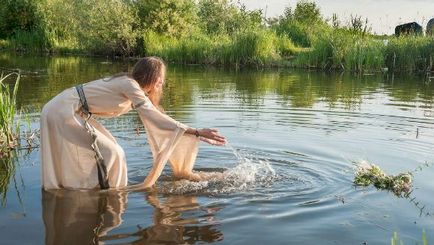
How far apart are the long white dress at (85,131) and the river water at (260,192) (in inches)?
8.7

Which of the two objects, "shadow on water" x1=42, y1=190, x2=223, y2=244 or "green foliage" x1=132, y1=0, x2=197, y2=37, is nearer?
"shadow on water" x1=42, y1=190, x2=223, y2=244

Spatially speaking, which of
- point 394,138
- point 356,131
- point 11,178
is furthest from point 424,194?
point 11,178

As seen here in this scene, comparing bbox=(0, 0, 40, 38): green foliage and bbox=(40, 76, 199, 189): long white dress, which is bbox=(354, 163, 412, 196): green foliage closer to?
bbox=(40, 76, 199, 189): long white dress

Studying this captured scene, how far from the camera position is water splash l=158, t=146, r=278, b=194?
6648 millimetres

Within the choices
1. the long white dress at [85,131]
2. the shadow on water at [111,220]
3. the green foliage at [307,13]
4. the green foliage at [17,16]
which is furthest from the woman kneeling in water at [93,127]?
the green foliage at [17,16]

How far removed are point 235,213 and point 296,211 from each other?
2.23ft

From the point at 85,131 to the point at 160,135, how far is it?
2.92 ft

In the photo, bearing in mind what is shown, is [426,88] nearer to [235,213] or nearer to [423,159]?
[423,159]

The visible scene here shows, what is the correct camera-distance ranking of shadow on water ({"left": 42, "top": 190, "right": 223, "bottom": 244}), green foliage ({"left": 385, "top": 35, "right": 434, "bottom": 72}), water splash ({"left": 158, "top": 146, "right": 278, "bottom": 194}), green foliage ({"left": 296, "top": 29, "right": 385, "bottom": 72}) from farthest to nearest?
green foliage ({"left": 296, "top": 29, "right": 385, "bottom": 72}), green foliage ({"left": 385, "top": 35, "right": 434, "bottom": 72}), water splash ({"left": 158, "top": 146, "right": 278, "bottom": 194}), shadow on water ({"left": 42, "top": 190, "right": 223, "bottom": 244})

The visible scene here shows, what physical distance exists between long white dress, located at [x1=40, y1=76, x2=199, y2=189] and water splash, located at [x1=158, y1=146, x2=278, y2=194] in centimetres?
68

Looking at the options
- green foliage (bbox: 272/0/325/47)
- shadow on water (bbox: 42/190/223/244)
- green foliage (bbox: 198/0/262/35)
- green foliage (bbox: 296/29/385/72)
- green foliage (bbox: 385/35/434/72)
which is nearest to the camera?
shadow on water (bbox: 42/190/223/244)

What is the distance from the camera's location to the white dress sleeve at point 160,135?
6.01 m

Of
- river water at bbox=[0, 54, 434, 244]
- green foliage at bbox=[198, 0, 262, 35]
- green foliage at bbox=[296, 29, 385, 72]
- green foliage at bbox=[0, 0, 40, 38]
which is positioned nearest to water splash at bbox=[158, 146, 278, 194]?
river water at bbox=[0, 54, 434, 244]

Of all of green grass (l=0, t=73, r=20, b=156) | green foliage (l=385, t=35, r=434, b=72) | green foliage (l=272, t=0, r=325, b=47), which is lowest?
green grass (l=0, t=73, r=20, b=156)
